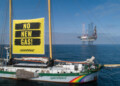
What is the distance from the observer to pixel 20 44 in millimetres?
25953

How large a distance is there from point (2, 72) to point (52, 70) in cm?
1127

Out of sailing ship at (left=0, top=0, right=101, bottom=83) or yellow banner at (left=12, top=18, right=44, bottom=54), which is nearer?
sailing ship at (left=0, top=0, right=101, bottom=83)

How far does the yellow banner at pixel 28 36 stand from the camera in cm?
2492

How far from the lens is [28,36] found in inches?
1000

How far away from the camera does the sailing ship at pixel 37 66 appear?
880 inches

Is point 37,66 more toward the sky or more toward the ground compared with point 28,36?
more toward the ground

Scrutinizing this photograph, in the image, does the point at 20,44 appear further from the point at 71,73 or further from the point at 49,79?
the point at 71,73

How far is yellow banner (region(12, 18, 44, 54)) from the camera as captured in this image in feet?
81.8

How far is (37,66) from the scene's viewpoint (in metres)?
25.0

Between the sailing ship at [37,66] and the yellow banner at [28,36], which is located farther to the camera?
the yellow banner at [28,36]

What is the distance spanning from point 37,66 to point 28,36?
6842mm

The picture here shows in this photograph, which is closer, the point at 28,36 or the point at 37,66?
the point at 37,66

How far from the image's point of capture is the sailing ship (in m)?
22.3

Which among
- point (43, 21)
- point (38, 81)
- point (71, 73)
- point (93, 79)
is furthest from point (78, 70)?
point (43, 21)
